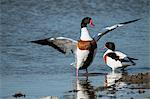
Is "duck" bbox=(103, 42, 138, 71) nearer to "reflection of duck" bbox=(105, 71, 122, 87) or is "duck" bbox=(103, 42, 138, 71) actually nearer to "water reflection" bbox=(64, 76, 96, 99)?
"reflection of duck" bbox=(105, 71, 122, 87)

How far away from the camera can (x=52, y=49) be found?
1655cm

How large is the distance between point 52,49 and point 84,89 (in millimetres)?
5245

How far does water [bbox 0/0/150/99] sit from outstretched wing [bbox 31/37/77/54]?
0.44 metres

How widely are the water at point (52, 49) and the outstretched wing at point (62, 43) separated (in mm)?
442

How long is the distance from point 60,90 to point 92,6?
13289mm

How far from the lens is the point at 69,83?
12195 mm

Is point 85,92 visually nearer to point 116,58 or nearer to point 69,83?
point 69,83

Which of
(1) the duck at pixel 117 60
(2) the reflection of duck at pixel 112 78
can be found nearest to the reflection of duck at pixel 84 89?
(2) the reflection of duck at pixel 112 78

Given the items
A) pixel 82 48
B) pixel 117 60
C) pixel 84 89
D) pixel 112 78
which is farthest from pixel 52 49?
pixel 84 89

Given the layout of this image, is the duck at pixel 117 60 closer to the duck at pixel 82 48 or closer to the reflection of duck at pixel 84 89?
the duck at pixel 82 48

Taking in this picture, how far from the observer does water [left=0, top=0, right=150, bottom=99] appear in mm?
11547

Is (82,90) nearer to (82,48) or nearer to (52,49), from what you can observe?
(82,48)

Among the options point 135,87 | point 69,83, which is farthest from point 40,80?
point 135,87

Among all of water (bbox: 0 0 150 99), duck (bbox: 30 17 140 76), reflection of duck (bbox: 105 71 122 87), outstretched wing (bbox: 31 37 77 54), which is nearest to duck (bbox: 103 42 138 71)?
water (bbox: 0 0 150 99)
